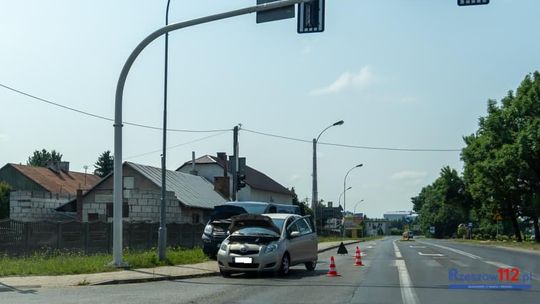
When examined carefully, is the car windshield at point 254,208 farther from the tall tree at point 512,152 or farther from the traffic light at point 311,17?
the tall tree at point 512,152

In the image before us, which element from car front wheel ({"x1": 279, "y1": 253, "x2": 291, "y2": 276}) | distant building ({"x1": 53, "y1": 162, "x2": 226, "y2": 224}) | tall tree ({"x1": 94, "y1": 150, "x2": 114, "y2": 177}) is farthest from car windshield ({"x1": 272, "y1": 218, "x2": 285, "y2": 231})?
tall tree ({"x1": 94, "y1": 150, "x2": 114, "y2": 177})

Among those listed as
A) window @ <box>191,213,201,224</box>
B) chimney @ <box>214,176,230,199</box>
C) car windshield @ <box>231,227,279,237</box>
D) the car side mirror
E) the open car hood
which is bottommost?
window @ <box>191,213,201,224</box>

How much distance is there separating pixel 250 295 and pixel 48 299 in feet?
12.9

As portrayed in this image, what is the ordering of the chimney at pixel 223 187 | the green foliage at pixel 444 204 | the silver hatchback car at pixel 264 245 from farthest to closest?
the green foliage at pixel 444 204
the chimney at pixel 223 187
the silver hatchback car at pixel 264 245

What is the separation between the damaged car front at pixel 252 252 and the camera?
56.3ft

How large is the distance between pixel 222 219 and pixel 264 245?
8.15m

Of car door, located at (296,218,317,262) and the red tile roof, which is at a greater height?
the red tile roof

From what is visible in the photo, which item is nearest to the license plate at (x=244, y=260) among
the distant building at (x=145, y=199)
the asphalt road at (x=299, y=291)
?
the asphalt road at (x=299, y=291)

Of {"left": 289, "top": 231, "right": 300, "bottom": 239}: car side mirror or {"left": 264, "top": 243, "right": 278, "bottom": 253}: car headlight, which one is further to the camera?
Result: {"left": 289, "top": 231, "right": 300, "bottom": 239}: car side mirror

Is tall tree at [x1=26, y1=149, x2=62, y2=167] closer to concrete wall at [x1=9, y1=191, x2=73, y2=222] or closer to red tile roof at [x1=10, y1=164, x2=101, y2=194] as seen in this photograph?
red tile roof at [x1=10, y1=164, x2=101, y2=194]

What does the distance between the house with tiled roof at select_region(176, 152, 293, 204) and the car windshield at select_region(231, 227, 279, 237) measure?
46.1 m

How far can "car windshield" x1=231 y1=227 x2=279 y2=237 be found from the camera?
699 inches

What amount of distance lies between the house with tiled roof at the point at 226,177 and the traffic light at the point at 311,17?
5082cm

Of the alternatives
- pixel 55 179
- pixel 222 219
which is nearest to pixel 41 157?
pixel 55 179
